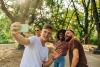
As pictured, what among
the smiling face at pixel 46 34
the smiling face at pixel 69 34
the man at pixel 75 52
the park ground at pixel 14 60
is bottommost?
the park ground at pixel 14 60

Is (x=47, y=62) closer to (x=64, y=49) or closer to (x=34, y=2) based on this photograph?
(x=64, y=49)

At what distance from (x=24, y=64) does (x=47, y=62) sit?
16.2 inches

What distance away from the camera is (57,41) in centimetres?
855

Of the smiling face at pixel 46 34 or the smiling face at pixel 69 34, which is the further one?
the smiling face at pixel 69 34

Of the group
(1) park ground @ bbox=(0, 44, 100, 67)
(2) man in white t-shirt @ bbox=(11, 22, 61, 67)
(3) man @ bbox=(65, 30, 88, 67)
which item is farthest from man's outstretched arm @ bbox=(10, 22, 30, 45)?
(1) park ground @ bbox=(0, 44, 100, 67)

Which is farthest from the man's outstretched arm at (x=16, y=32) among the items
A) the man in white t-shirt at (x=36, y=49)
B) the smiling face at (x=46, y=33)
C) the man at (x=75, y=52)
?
the man at (x=75, y=52)

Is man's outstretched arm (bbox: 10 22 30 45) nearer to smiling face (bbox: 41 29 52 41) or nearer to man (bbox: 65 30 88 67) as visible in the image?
smiling face (bbox: 41 29 52 41)

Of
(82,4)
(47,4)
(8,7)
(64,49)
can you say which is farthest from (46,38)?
(82,4)

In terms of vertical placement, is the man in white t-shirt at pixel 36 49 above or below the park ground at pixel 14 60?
above

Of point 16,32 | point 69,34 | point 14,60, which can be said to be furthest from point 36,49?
point 14,60

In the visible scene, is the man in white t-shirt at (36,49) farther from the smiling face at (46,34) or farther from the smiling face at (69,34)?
the smiling face at (69,34)

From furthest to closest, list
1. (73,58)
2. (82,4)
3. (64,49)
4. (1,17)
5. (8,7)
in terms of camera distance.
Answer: (82,4)
(1,17)
(8,7)
(64,49)
(73,58)

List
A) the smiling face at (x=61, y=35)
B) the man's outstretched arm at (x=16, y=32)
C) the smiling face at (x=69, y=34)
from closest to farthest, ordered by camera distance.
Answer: the man's outstretched arm at (x=16, y=32) < the smiling face at (x=69, y=34) < the smiling face at (x=61, y=35)

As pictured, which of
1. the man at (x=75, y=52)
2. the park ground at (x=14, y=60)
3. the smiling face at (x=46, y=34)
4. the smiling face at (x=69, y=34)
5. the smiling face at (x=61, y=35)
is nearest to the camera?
the smiling face at (x=46, y=34)
